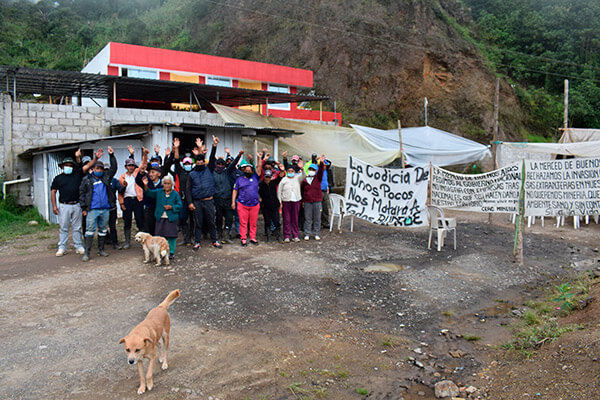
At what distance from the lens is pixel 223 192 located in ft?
28.2

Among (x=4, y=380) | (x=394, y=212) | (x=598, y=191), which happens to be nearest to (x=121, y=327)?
(x=4, y=380)

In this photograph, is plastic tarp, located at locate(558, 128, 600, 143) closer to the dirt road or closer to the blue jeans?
the dirt road

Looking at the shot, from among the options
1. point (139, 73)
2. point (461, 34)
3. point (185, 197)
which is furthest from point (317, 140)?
point (461, 34)

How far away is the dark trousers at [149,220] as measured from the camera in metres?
8.01

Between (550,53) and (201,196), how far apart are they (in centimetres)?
3368

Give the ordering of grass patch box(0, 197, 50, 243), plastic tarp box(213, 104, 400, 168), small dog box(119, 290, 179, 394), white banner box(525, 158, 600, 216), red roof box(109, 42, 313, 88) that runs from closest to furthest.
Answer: small dog box(119, 290, 179, 394), white banner box(525, 158, 600, 216), grass patch box(0, 197, 50, 243), plastic tarp box(213, 104, 400, 168), red roof box(109, 42, 313, 88)

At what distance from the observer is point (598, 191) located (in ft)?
24.3

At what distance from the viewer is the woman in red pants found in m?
8.36

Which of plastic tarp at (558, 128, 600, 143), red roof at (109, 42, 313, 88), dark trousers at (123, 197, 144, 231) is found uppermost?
red roof at (109, 42, 313, 88)

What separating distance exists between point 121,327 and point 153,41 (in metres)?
44.3

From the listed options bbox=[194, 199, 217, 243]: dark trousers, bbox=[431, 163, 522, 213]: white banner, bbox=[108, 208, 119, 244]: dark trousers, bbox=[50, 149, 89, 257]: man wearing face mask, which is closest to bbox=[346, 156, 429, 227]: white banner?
bbox=[431, 163, 522, 213]: white banner

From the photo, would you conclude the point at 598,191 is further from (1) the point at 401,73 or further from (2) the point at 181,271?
(1) the point at 401,73

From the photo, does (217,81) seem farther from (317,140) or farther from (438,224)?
(438,224)

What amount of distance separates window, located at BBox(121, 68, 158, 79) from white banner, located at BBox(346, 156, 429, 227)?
16686 mm
